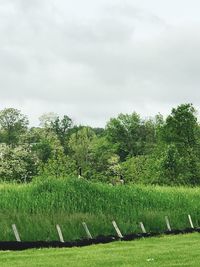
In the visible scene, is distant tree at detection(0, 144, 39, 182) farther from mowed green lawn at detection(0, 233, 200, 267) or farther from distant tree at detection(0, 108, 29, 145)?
mowed green lawn at detection(0, 233, 200, 267)

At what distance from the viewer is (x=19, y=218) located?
23.0m

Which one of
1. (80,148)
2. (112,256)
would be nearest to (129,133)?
(80,148)

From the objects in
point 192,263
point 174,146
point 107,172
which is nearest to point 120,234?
point 192,263

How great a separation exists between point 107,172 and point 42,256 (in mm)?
49213

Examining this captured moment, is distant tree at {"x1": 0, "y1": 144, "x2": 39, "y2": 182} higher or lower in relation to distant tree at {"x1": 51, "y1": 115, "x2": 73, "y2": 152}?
lower

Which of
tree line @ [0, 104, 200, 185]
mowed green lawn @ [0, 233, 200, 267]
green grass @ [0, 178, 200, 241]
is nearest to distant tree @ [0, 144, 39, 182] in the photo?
tree line @ [0, 104, 200, 185]

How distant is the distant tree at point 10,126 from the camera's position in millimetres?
76062

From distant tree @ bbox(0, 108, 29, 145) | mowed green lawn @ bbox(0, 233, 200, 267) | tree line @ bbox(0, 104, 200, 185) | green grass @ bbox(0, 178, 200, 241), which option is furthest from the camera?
distant tree @ bbox(0, 108, 29, 145)

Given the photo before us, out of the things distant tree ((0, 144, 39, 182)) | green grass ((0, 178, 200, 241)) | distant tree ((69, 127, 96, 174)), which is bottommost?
green grass ((0, 178, 200, 241))

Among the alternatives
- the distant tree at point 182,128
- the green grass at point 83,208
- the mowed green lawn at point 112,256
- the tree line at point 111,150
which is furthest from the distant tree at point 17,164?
the mowed green lawn at point 112,256

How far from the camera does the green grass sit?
22938mm

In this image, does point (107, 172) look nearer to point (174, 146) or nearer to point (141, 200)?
point (174, 146)

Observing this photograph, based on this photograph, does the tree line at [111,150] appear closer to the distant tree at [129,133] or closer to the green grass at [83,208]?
the distant tree at [129,133]

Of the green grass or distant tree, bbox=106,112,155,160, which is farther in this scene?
distant tree, bbox=106,112,155,160
